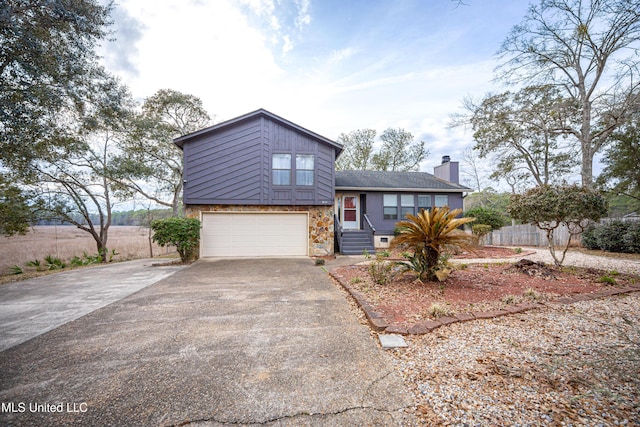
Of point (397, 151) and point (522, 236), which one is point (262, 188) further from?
point (397, 151)

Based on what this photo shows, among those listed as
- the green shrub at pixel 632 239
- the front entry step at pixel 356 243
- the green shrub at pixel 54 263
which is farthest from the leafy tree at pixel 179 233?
the green shrub at pixel 632 239

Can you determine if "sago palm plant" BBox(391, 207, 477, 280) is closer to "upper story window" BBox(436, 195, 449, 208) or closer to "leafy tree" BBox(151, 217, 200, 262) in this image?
"leafy tree" BBox(151, 217, 200, 262)

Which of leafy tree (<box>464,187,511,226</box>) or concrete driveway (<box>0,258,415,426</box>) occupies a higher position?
leafy tree (<box>464,187,511,226</box>)

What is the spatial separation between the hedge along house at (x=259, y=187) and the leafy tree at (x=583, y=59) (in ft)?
32.5

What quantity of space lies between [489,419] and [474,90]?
1467 centimetres

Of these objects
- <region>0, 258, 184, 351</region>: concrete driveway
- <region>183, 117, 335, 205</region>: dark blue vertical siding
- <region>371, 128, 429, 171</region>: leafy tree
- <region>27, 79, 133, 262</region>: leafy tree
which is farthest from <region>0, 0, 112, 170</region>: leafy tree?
<region>371, 128, 429, 171</region>: leafy tree

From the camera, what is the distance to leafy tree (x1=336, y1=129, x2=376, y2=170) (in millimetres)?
21281

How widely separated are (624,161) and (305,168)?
17.6m

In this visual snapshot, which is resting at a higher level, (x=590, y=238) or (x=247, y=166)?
(x=247, y=166)

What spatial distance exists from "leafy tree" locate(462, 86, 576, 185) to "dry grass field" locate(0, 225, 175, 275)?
19.1 m

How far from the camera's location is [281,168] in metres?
9.45

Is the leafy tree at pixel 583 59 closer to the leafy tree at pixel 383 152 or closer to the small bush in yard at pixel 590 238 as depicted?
the small bush in yard at pixel 590 238

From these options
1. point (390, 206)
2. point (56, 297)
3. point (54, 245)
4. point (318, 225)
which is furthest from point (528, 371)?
point (54, 245)

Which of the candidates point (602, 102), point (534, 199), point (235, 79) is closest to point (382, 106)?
point (235, 79)
